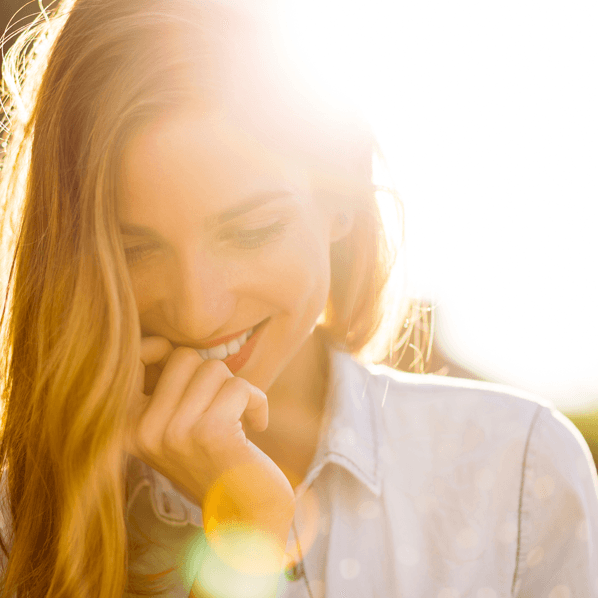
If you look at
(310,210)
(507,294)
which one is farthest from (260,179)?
(507,294)

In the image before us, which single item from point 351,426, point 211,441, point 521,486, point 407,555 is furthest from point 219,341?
point 521,486

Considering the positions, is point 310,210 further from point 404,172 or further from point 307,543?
point 307,543

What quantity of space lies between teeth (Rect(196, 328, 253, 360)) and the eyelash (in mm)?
246

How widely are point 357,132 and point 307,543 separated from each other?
3.61 ft

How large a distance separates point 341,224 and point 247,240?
0.36 m

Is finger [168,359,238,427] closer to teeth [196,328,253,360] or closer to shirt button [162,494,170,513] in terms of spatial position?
teeth [196,328,253,360]

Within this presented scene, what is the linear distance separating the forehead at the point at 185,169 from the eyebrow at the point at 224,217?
1 centimetres

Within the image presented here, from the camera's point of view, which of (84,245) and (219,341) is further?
(219,341)

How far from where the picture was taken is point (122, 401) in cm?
118

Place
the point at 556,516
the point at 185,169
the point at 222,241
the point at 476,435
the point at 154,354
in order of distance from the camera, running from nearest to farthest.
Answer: the point at 185,169 → the point at 222,241 → the point at 154,354 → the point at 556,516 → the point at 476,435

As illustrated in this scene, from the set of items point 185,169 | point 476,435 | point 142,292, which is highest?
point 185,169

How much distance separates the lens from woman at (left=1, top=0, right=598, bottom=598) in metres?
1.14

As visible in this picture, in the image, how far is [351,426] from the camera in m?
1.55

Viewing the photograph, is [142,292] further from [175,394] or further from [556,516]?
[556,516]
